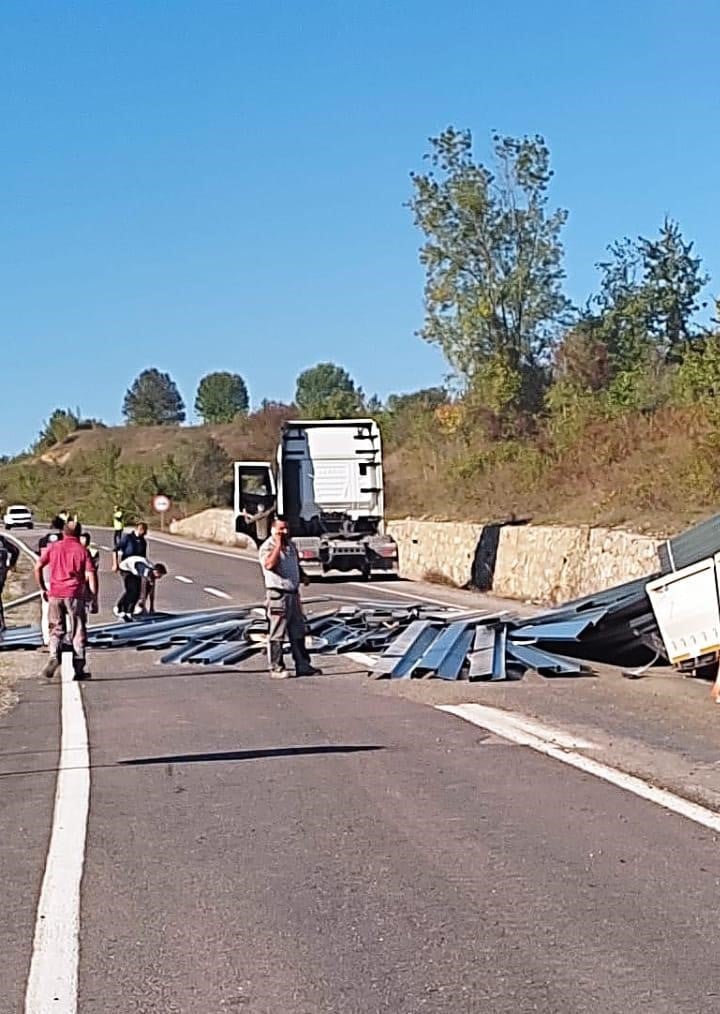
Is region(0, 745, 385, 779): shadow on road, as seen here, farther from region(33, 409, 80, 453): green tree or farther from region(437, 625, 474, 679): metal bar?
region(33, 409, 80, 453): green tree

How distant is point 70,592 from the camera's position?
53.1 ft

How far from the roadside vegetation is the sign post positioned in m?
1.48

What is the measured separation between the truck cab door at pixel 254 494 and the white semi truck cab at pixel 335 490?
1.94 feet

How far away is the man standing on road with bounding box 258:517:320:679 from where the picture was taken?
53.5 ft

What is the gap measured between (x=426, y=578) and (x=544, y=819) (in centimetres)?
2937

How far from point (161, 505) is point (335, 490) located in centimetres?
4511

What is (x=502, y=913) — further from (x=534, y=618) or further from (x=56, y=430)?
(x=56, y=430)

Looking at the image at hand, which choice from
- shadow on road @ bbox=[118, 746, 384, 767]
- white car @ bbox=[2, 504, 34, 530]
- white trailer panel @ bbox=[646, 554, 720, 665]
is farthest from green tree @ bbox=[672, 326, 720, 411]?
white car @ bbox=[2, 504, 34, 530]

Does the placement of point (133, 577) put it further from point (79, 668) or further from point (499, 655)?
point (499, 655)

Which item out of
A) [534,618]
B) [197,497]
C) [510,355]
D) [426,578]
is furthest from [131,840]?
[197,497]

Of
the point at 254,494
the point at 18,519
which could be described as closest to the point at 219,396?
the point at 18,519

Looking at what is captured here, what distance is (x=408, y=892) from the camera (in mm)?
6750

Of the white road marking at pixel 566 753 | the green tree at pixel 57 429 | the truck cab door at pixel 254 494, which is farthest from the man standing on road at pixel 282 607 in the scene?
the green tree at pixel 57 429

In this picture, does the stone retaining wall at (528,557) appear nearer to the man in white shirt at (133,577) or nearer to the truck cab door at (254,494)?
the truck cab door at (254,494)
